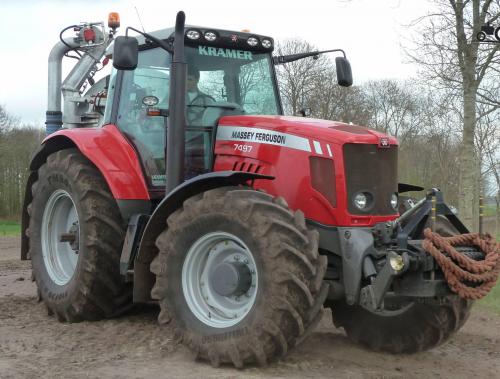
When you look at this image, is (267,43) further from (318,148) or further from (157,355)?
(157,355)

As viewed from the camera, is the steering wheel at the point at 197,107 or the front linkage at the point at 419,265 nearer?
the front linkage at the point at 419,265

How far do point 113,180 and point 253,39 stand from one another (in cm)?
189

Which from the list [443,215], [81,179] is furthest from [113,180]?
[443,215]

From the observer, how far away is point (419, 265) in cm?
472

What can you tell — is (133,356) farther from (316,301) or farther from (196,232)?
(316,301)

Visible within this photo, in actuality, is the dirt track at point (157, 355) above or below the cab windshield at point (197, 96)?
below

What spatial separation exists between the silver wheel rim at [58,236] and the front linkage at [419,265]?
325cm

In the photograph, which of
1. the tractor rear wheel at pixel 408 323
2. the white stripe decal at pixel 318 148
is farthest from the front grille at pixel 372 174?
the tractor rear wheel at pixel 408 323

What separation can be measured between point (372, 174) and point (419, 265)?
3.06 feet

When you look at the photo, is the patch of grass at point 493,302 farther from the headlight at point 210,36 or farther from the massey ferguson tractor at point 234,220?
the headlight at point 210,36

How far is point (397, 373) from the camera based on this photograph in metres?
4.95

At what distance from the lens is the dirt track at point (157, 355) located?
4672 millimetres

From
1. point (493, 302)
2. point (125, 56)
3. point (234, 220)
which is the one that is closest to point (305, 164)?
point (234, 220)

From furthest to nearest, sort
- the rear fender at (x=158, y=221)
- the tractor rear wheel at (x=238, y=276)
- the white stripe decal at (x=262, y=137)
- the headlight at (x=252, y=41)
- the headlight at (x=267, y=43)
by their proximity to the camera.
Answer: the headlight at (x=267, y=43), the headlight at (x=252, y=41), the white stripe decal at (x=262, y=137), the rear fender at (x=158, y=221), the tractor rear wheel at (x=238, y=276)
